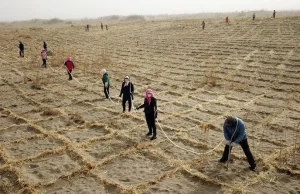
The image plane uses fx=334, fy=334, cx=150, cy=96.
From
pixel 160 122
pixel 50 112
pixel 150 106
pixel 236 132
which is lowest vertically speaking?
pixel 160 122

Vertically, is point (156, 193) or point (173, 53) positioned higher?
point (173, 53)

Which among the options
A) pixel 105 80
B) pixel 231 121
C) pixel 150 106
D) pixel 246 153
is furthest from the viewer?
pixel 105 80

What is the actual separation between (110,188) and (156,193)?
1.03m

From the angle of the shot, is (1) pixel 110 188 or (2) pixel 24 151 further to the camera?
(2) pixel 24 151

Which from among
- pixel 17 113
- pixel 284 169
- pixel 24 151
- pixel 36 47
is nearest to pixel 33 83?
pixel 17 113

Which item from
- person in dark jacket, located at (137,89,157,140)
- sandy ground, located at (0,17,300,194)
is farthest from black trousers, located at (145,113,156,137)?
sandy ground, located at (0,17,300,194)

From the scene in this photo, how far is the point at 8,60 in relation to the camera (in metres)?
25.3

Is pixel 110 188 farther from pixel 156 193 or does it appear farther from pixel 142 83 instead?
pixel 142 83

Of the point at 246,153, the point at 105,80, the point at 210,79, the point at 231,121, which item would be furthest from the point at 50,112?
the point at 210,79

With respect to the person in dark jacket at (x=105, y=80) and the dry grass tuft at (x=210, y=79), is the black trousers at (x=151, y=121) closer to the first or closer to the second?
the person in dark jacket at (x=105, y=80)

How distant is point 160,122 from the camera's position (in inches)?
461

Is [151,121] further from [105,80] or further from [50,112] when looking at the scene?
[105,80]

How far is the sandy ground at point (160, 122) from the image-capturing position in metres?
7.73

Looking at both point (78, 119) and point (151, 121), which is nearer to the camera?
point (151, 121)
